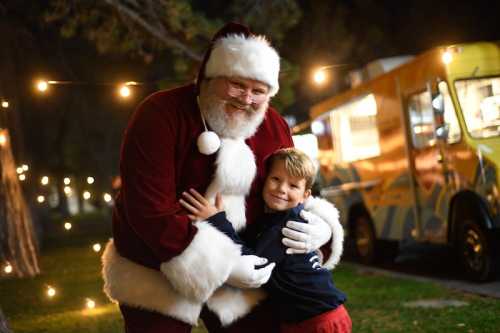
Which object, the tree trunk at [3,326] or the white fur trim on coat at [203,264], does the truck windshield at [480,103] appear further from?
the white fur trim on coat at [203,264]

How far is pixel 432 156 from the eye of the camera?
8938 mm

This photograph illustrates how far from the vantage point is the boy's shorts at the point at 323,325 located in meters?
3.17

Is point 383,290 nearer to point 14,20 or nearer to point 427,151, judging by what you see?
point 427,151

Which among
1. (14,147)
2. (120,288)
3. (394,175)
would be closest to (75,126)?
(14,147)

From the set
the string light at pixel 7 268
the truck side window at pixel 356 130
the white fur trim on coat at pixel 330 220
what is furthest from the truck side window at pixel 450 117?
the string light at pixel 7 268

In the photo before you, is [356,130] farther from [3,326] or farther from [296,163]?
[296,163]

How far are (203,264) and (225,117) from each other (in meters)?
0.68

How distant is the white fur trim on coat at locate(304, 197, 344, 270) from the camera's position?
3.39 m

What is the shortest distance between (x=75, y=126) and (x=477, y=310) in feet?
87.5

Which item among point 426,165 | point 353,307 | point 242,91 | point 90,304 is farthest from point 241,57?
point 426,165

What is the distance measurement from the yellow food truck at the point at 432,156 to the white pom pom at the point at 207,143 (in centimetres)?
544

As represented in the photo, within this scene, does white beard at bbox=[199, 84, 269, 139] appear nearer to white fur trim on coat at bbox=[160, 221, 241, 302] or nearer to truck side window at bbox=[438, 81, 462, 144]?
white fur trim on coat at bbox=[160, 221, 241, 302]

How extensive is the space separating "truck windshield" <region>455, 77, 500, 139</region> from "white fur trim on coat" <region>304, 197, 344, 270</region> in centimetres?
529

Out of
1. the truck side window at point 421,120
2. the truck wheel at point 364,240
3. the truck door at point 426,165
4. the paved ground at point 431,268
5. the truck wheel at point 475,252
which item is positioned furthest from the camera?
the truck wheel at point 364,240
